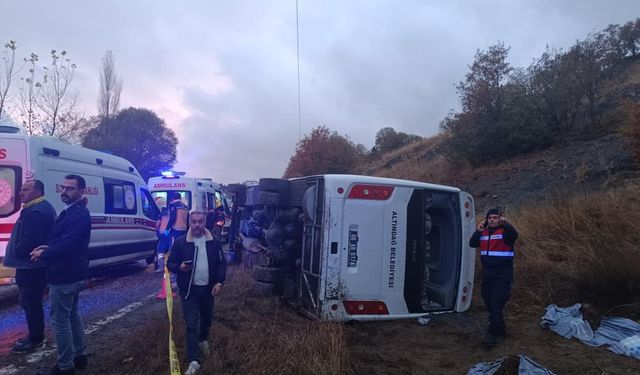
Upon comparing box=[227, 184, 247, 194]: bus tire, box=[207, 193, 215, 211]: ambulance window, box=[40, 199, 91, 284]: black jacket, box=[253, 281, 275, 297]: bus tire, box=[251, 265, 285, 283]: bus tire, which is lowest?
box=[253, 281, 275, 297]: bus tire

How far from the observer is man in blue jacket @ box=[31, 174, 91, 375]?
4418 millimetres

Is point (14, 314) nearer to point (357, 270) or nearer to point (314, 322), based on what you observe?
point (314, 322)

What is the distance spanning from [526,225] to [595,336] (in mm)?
3579

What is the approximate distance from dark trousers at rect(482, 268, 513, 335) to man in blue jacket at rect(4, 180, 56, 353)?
5079 mm

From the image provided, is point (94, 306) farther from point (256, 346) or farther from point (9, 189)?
point (256, 346)

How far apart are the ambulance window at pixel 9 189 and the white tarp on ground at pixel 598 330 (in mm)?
7757

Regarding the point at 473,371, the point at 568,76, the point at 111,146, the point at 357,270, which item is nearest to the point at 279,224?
the point at 357,270

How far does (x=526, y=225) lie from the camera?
351 inches

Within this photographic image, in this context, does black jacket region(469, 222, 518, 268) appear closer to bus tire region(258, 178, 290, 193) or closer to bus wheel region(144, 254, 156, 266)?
bus tire region(258, 178, 290, 193)

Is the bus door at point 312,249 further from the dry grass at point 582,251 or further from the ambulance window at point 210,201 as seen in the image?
the ambulance window at point 210,201

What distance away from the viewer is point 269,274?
6.67 metres

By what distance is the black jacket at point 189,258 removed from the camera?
4.76 m

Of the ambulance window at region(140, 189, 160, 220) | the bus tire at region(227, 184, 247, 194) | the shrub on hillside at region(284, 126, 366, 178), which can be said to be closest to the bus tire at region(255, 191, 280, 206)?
the bus tire at region(227, 184, 247, 194)

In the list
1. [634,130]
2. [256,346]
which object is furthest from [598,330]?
[634,130]
